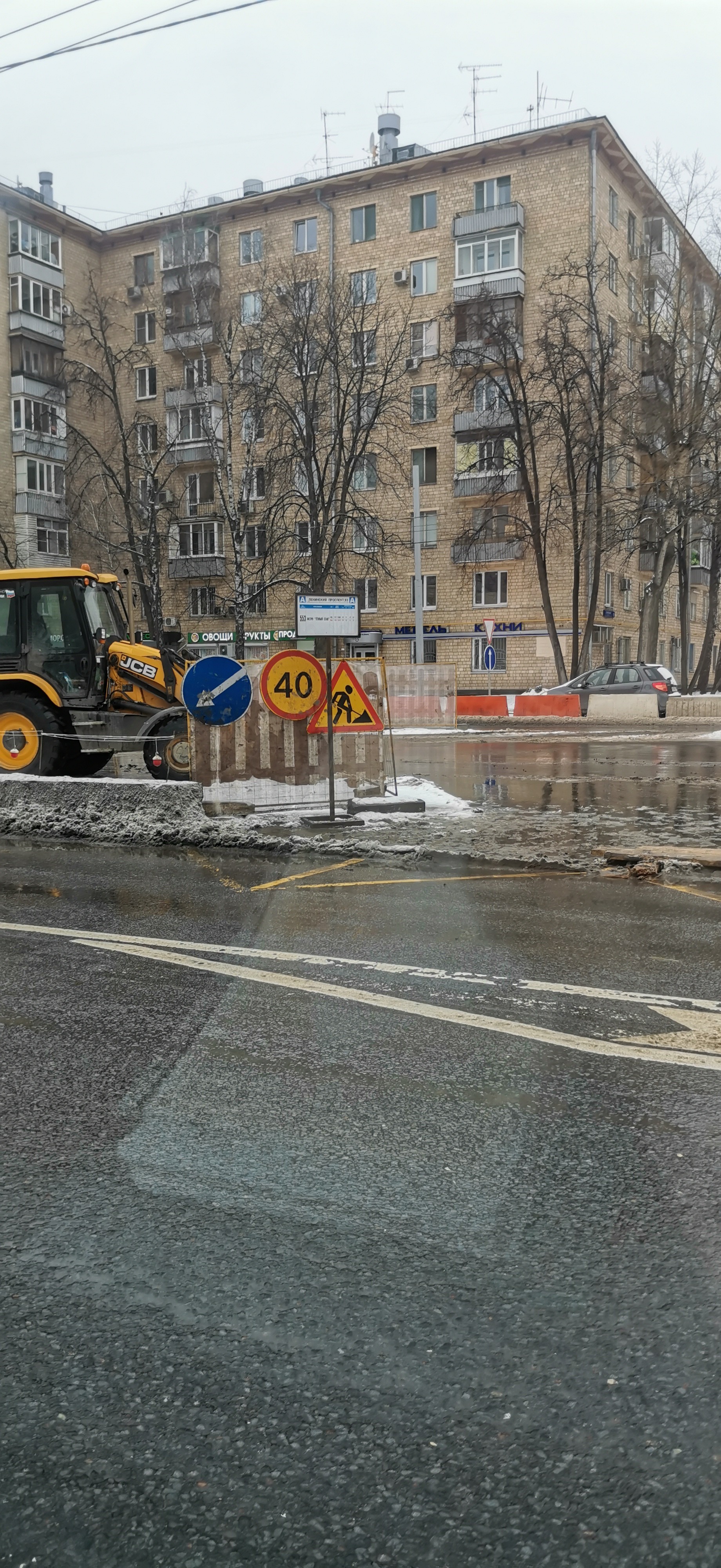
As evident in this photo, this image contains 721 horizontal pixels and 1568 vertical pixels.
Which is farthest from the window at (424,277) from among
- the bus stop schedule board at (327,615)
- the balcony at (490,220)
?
the bus stop schedule board at (327,615)

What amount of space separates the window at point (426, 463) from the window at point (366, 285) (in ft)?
19.8

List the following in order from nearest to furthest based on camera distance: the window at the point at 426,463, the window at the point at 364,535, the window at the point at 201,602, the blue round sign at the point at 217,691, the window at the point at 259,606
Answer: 1. the blue round sign at the point at 217,691
2. the window at the point at 364,535
3. the window at the point at 426,463
4. the window at the point at 259,606
5. the window at the point at 201,602

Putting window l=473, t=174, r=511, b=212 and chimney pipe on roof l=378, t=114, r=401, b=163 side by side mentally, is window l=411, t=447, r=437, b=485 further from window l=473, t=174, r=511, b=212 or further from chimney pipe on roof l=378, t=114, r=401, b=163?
chimney pipe on roof l=378, t=114, r=401, b=163

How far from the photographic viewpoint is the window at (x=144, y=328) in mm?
55312

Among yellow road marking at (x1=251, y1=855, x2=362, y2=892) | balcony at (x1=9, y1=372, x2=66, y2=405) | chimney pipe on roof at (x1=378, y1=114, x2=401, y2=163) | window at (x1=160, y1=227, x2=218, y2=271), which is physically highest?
chimney pipe on roof at (x1=378, y1=114, x2=401, y2=163)

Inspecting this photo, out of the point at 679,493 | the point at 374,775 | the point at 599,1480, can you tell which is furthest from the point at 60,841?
the point at 679,493

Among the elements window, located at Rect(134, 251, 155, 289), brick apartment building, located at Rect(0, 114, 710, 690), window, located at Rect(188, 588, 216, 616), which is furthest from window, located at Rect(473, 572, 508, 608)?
window, located at Rect(134, 251, 155, 289)

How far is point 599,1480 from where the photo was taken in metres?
2.10

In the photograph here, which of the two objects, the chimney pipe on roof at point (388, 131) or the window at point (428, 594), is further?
the chimney pipe on roof at point (388, 131)

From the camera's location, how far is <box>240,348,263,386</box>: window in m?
43.0

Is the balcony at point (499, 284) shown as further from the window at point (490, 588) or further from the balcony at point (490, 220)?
the window at point (490, 588)

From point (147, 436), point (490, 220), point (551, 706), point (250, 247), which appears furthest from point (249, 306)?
point (551, 706)

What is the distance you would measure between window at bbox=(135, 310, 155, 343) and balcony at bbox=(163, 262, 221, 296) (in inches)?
118

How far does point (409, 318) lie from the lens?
49.8 metres
